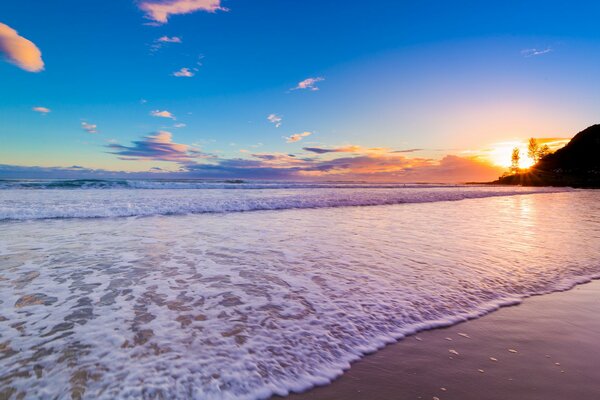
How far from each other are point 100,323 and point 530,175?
85932mm

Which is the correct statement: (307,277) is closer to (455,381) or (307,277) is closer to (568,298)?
(455,381)

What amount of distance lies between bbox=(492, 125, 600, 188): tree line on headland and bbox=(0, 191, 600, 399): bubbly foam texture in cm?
6677

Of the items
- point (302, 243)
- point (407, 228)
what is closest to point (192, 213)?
point (302, 243)

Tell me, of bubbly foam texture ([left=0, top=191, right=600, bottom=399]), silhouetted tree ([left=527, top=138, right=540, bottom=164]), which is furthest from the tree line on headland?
bubbly foam texture ([left=0, top=191, right=600, bottom=399])

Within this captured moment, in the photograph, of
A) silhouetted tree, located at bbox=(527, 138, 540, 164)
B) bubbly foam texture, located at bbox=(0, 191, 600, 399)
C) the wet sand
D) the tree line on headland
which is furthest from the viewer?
silhouetted tree, located at bbox=(527, 138, 540, 164)

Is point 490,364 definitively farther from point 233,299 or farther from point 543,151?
point 543,151

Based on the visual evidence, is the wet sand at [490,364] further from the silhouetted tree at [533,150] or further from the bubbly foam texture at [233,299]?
the silhouetted tree at [533,150]

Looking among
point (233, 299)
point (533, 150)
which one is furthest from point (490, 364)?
point (533, 150)

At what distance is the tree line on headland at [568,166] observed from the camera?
59.0 meters

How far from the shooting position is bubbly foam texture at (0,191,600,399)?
2.36 metres

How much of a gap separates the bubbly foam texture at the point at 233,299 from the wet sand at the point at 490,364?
0.18 metres

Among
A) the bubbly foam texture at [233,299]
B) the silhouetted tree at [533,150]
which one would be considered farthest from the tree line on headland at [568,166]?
the bubbly foam texture at [233,299]

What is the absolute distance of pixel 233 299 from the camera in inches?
153

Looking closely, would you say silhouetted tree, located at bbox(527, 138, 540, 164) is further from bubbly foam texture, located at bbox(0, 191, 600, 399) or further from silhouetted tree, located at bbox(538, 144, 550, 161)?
bubbly foam texture, located at bbox(0, 191, 600, 399)
